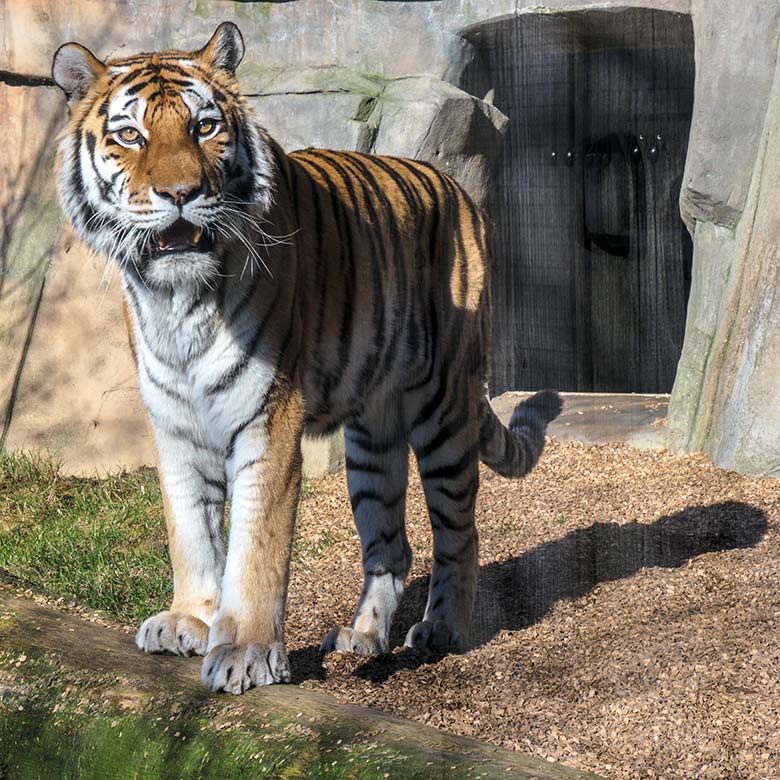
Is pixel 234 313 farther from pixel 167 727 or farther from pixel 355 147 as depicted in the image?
pixel 355 147

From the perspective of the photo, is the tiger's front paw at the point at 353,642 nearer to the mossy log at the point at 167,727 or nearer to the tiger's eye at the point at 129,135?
the mossy log at the point at 167,727

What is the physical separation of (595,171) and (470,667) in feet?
17.7

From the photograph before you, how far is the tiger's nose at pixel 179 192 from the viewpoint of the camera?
267 centimetres

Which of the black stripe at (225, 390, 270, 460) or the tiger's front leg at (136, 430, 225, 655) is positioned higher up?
the black stripe at (225, 390, 270, 460)

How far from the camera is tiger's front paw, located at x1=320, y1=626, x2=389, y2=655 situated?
3.52 m

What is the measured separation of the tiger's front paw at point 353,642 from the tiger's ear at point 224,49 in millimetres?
1633

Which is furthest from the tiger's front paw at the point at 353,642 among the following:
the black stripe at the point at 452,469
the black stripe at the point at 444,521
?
the black stripe at the point at 452,469

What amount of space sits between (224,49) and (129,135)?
1.29ft

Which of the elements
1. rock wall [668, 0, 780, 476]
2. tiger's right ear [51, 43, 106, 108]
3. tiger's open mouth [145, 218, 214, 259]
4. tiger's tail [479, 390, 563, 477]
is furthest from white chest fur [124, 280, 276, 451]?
rock wall [668, 0, 780, 476]

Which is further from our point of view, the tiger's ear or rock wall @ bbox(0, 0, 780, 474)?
rock wall @ bbox(0, 0, 780, 474)

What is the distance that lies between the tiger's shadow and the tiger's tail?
1.40 feet

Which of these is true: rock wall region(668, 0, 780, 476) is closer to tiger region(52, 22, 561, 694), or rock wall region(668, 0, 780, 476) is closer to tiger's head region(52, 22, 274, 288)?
tiger region(52, 22, 561, 694)

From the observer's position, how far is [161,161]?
271 cm

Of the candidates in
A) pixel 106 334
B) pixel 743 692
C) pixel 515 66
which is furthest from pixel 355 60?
pixel 743 692
